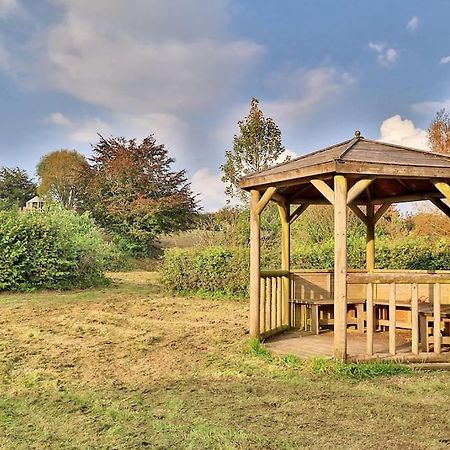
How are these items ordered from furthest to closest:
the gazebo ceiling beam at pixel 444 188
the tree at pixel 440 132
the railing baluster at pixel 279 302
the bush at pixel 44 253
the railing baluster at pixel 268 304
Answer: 1. the tree at pixel 440 132
2. the bush at pixel 44 253
3. the railing baluster at pixel 279 302
4. the railing baluster at pixel 268 304
5. the gazebo ceiling beam at pixel 444 188

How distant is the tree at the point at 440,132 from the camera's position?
49.5 feet

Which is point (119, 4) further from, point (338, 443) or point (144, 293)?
point (338, 443)

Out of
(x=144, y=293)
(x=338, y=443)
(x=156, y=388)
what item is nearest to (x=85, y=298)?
(x=144, y=293)

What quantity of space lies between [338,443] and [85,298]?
31.6 ft

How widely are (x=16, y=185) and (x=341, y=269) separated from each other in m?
41.0

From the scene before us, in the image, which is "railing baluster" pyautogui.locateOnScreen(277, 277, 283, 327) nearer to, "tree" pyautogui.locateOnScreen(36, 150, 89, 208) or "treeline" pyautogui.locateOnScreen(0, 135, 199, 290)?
"treeline" pyautogui.locateOnScreen(0, 135, 199, 290)

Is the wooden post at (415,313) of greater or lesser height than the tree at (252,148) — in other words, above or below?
below

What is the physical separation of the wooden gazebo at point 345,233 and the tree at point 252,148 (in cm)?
984

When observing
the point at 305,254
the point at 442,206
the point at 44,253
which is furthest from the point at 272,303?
the point at 44,253

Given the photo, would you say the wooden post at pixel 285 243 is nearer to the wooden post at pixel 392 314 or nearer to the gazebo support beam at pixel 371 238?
the gazebo support beam at pixel 371 238

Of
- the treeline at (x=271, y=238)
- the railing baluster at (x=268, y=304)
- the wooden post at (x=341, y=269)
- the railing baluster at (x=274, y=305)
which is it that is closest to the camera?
the wooden post at (x=341, y=269)

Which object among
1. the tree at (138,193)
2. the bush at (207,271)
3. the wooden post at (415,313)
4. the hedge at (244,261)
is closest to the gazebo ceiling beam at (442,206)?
the wooden post at (415,313)

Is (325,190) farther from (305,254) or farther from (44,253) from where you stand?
(44,253)

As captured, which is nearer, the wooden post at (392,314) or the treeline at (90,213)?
the wooden post at (392,314)
